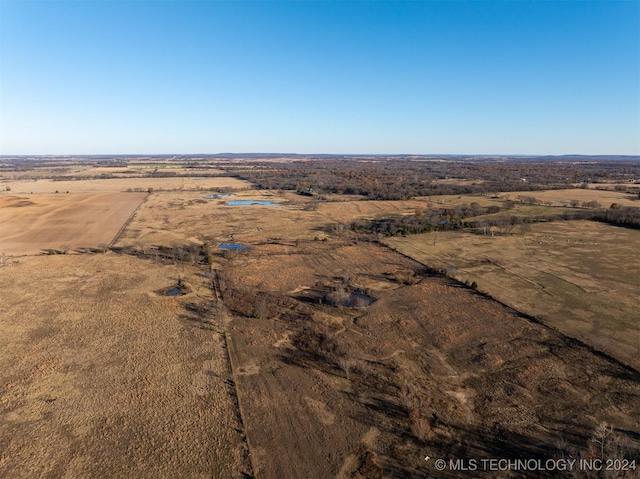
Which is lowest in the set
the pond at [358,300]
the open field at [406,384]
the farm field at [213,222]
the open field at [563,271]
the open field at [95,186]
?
the open field at [406,384]

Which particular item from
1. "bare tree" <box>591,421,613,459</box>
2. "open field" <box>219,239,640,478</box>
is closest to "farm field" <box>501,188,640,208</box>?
"open field" <box>219,239,640,478</box>

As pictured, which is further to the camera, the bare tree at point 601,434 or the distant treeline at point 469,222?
the distant treeline at point 469,222

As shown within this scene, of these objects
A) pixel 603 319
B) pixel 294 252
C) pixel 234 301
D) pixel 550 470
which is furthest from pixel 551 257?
pixel 234 301

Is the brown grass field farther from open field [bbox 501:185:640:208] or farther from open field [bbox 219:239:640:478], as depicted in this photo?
open field [bbox 501:185:640:208]

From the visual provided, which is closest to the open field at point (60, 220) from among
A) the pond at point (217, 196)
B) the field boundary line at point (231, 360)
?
the pond at point (217, 196)

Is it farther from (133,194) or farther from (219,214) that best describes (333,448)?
(133,194)

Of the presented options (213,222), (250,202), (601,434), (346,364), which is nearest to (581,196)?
(250,202)

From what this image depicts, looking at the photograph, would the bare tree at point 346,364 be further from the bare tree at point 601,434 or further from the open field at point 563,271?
the open field at point 563,271
